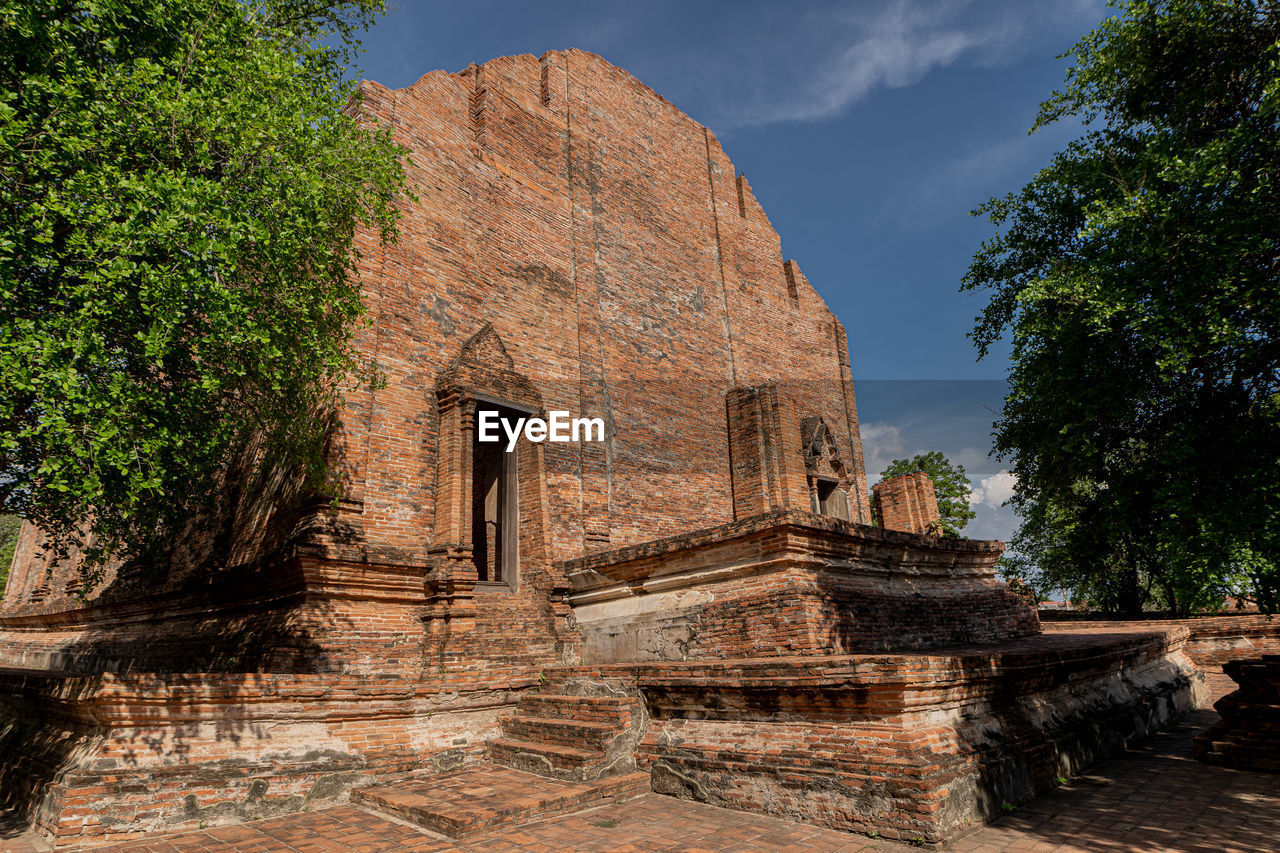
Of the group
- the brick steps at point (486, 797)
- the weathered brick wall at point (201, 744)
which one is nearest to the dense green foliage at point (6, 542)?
the weathered brick wall at point (201, 744)

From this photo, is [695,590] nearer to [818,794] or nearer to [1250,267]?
[818,794]

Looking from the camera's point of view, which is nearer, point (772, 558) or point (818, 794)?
point (818, 794)

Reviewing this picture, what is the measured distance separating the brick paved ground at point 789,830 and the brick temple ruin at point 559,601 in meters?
0.21

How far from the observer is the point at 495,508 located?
14328 millimetres

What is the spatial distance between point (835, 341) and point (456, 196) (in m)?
11.7

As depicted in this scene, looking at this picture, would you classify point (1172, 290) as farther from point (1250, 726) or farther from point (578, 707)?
point (578, 707)

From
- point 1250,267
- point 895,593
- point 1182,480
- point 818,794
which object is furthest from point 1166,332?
point 818,794

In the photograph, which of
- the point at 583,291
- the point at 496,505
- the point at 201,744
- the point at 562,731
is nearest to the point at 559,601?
the point at 562,731

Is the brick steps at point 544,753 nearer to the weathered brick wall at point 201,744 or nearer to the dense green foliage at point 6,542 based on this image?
the weathered brick wall at point 201,744

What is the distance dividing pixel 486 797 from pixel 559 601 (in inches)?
154

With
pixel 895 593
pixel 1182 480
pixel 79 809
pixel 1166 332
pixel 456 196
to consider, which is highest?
pixel 456 196

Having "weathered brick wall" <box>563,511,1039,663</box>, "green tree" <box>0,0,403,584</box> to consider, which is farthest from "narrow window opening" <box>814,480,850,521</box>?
"green tree" <box>0,0,403,584</box>

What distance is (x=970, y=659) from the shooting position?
18.2 ft

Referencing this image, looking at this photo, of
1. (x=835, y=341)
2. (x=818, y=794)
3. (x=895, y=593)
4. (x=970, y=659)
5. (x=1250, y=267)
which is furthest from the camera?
(x=835, y=341)
